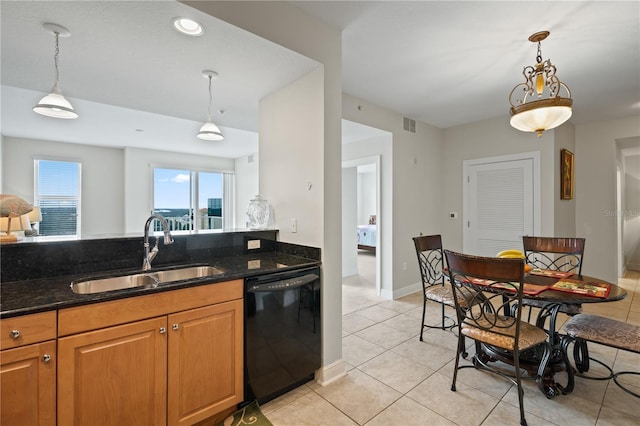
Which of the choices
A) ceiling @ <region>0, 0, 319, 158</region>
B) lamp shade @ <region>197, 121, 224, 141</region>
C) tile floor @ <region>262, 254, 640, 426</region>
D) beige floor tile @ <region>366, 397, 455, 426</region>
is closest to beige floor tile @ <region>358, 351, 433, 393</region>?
tile floor @ <region>262, 254, 640, 426</region>

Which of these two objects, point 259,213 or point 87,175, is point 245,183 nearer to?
point 87,175

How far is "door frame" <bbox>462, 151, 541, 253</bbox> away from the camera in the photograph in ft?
14.1

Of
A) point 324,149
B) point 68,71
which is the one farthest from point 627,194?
point 68,71

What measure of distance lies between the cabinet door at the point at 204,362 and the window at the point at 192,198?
19.5ft

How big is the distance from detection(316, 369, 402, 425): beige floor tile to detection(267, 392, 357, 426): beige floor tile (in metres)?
0.05

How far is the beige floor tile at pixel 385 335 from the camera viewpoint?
2939 millimetres

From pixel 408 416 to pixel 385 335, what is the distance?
4.01ft

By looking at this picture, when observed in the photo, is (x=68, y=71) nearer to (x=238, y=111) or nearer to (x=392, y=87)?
(x=238, y=111)

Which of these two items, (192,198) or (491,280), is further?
(192,198)

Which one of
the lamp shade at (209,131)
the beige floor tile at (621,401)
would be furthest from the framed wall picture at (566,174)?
the lamp shade at (209,131)

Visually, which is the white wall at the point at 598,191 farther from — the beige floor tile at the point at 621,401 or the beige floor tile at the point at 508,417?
the beige floor tile at the point at 508,417

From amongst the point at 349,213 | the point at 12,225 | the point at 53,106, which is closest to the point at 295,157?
the point at 53,106

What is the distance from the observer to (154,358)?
1.55 metres

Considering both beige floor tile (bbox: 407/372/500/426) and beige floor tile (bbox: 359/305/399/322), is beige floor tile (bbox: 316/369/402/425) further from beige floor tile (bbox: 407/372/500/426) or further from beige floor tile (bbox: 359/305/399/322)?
beige floor tile (bbox: 359/305/399/322)
